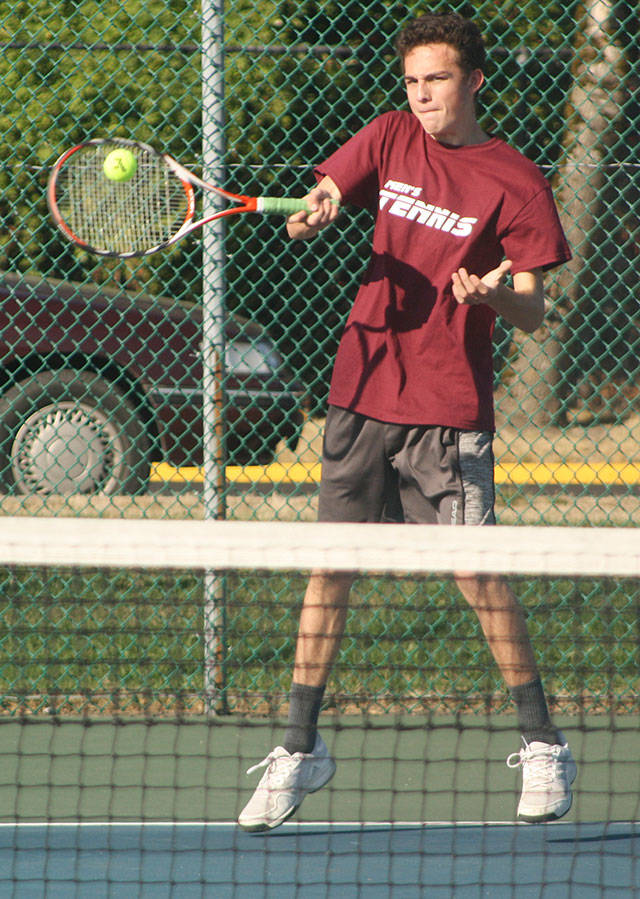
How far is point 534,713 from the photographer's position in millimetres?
3631

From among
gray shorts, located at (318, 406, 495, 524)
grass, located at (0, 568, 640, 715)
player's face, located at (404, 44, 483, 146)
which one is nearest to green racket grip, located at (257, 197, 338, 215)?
player's face, located at (404, 44, 483, 146)

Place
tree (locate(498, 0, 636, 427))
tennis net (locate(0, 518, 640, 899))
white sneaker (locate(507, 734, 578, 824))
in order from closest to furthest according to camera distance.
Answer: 1. tennis net (locate(0, 518, 640, 899))
2. white sneaker (locate(507, 734, 578, 824))
3. tree (locate(498, 0, 636, 427))

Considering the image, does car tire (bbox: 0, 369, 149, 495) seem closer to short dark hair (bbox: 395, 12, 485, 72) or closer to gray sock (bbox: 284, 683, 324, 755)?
gray sock (bbox: 284, 683, 324, 755)

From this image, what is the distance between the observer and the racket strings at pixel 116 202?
4.41 meters

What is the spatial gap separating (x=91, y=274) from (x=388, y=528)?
3.09 m

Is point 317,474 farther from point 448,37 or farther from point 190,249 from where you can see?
point 448,37

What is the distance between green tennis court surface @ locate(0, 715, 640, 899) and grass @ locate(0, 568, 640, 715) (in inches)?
9.5

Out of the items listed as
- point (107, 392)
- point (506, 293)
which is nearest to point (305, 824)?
point (506, 293)

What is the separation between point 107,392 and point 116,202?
50.1 inches

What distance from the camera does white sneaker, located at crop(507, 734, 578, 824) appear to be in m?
3.55

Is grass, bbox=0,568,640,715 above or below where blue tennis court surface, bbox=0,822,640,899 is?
above

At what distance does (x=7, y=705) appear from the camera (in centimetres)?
510

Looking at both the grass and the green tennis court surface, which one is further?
the grass

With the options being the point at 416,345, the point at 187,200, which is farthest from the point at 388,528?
the point at 187,200
